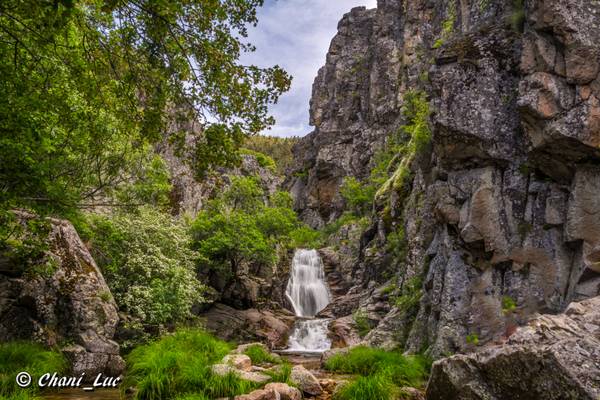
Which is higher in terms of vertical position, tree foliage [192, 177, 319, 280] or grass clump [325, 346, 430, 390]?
tree foliage [192, 177, 319, 280]

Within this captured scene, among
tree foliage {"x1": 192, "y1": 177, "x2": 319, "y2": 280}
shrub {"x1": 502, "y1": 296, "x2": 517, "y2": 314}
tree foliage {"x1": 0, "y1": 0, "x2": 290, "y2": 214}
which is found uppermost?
tree foliage {"x1": 0, "y1": 0, "x2": 290, "y2": 214}

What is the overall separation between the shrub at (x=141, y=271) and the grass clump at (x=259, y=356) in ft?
13.1

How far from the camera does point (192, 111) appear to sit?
7016 mm

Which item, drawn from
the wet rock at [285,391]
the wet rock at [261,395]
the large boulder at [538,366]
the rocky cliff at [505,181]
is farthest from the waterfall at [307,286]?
the large boulder at [538,366]

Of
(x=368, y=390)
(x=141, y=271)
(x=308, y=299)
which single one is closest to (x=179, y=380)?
(x=368, y=390)

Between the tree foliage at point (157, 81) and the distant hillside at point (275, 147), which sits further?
the distant hillside at point (275, 147)

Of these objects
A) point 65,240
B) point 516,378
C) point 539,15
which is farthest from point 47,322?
point 539,15

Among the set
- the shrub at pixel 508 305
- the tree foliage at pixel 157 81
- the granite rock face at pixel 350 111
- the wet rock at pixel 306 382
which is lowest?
the wet rock at pixel 306 382

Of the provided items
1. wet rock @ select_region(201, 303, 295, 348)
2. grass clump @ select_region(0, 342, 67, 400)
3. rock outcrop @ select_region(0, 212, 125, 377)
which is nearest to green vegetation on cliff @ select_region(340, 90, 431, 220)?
wet rock @ select_region(201, 303, 295, 348)

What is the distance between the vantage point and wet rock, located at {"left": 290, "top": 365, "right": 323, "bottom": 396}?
10.7 m

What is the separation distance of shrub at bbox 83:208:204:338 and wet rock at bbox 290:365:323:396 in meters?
7.09

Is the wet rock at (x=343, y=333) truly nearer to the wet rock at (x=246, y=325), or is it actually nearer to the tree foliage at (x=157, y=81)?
the wet rock at (x=246, y=325)

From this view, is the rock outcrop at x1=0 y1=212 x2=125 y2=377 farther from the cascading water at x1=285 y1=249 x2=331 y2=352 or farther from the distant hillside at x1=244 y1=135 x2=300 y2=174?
the distant hillside at x1=244 y1=135 x2=300 y2=174

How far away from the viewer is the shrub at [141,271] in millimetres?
16516
